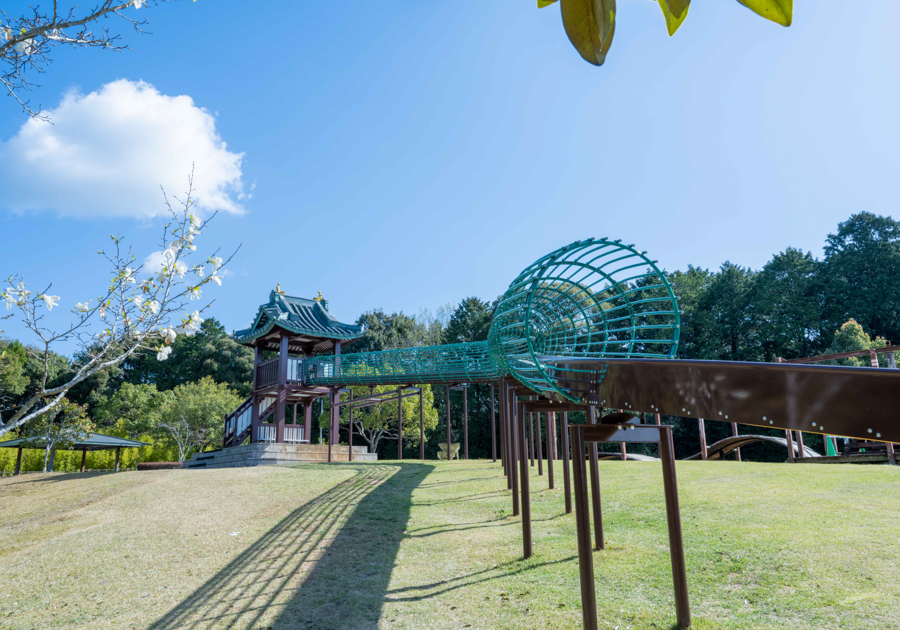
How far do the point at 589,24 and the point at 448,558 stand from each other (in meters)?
5.03

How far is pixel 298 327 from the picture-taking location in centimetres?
1888

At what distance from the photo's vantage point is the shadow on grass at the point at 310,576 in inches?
151

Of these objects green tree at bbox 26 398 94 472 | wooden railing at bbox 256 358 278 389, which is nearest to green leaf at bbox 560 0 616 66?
green tree at bbox 26 398 94 472

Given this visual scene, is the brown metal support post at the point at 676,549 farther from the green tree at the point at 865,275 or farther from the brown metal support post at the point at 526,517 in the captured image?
the green tree at the point at 865,275

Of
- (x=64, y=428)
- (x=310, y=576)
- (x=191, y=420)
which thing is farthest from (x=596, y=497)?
(x=191, y=420)

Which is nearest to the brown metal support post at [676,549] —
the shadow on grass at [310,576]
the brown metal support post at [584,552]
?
the brown metal support post at [584,552]

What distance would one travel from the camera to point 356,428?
106 ft

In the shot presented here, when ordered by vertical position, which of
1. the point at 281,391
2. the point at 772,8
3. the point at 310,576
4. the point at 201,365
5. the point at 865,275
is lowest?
the point at 310,576

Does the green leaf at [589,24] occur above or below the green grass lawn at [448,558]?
above

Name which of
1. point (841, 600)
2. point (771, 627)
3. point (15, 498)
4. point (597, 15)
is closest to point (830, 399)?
point (597, 15)

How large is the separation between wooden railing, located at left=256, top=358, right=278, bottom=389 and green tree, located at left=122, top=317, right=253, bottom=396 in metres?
16.8

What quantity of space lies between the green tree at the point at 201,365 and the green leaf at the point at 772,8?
37763 mm

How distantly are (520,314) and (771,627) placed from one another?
9.35 feet

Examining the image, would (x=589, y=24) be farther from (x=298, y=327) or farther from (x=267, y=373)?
(x=267, y=373)
